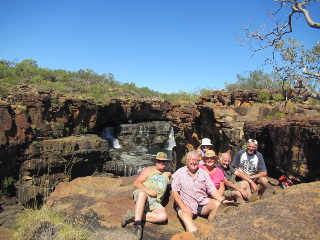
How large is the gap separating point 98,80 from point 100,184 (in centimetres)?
4530

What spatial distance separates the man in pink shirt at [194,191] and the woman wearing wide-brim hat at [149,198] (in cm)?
31

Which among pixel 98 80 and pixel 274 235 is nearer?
pixel 274 235

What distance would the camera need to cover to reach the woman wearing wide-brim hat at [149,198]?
3.43m

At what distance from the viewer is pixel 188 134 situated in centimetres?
1748

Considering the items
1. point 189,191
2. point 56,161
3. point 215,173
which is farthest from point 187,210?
point 56,161

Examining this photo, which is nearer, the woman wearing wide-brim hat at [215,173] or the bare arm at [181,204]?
the bare arm at [181,204]

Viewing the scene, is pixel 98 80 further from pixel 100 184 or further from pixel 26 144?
pixel 100 184

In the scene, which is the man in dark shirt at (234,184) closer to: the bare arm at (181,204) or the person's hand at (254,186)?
the person's hand at (254,186)

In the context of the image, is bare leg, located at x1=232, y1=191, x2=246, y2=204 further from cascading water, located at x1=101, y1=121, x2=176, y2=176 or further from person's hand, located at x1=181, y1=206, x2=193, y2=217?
cascading water, located at x1=101, y1=121, x2=176, y2=176

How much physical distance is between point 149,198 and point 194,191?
0.79 meters

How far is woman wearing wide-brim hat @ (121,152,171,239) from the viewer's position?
343cm

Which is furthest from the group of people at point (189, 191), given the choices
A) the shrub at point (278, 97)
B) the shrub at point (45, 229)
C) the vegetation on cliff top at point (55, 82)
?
the vegetation on cliff top at point (55, 82)

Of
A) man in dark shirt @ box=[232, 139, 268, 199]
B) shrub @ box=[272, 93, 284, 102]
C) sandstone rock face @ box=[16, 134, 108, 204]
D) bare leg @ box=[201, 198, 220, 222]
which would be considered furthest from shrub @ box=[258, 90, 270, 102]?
sandstone rock face @ box=[16, 134, 108, 204]

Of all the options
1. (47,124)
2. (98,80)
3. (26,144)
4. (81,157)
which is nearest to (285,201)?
(81,157)
